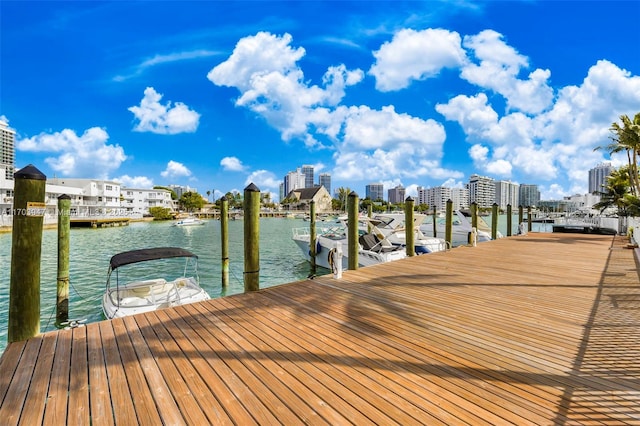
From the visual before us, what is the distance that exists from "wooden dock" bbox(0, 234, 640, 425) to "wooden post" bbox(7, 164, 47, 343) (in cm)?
26

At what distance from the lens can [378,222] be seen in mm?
19719

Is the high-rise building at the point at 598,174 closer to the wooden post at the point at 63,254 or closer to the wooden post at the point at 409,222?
the wooden post at the point at 409,222

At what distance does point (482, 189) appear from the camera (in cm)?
17762

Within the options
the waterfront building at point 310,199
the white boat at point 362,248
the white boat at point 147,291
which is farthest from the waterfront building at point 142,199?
the white boat at point 147,291

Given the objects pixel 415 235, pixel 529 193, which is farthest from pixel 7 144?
pixel 529 193

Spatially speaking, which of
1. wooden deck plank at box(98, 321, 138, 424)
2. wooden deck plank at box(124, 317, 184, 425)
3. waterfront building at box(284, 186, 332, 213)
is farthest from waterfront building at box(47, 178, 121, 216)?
wooden deck plank at box(124, 317, 184, 425)

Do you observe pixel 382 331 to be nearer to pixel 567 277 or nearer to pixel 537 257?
pixel 567 277

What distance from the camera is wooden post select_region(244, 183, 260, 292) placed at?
20.5ft

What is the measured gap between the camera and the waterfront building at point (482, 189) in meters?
177

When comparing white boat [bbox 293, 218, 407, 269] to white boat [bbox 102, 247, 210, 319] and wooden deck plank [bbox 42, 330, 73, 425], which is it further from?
wooden deck plank [bbox 42, 330, 73, 425]

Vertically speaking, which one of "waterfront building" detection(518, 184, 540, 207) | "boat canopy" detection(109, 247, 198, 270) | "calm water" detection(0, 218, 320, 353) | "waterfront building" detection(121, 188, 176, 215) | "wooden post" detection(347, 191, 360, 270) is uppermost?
"waterfront building" detection(518, 184, 540, 207)

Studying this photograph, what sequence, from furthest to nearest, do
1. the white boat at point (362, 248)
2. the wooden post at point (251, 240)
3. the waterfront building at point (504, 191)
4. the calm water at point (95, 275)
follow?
the waterfront building at point (504, 191) < the white boat at point (362, 248) < the calm water at point (95, 275) < the wooden post at point (251, 240)

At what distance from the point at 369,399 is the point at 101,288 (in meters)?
14.9

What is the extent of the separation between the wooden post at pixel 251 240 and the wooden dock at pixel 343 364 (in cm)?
51
